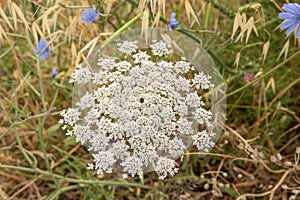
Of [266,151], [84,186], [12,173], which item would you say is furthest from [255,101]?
[12,173]

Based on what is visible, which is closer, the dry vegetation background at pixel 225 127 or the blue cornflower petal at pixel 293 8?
the blue cornflower petal at pixel 293 8

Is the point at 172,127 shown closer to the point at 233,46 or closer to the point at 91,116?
the point at 91,116

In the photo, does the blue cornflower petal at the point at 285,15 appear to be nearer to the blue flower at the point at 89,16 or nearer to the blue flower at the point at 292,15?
the blue flower at the point at 292,15

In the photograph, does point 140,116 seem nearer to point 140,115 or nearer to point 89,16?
point 140,115

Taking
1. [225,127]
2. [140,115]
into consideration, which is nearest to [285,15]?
[140,115]

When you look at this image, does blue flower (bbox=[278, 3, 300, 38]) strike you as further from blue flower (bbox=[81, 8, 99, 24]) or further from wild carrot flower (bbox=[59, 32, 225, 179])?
blue flower (bbox=[81, 8, 99, 24])

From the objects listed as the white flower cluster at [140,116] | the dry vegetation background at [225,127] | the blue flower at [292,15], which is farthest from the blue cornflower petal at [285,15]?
the dry vegetation background at [225,127]

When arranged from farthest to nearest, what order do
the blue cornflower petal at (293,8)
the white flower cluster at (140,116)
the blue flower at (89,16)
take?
1. the blue flower at (89,16)
2. the blue cornflower petal at (293,8)
3. the white flower cluster at (140,116)

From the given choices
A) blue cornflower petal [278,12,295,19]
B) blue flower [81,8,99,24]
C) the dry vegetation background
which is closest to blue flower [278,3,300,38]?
blue cornflower petal [278,12,295,19]

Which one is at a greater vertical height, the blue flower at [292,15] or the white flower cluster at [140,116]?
the blue flower at [292,15]
